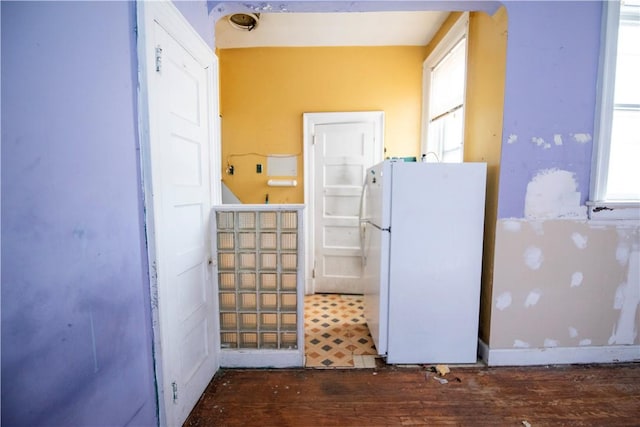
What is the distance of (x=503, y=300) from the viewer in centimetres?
213

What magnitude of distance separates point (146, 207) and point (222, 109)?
2576mm

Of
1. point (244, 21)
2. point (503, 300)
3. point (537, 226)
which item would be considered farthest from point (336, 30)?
point (503, 300)

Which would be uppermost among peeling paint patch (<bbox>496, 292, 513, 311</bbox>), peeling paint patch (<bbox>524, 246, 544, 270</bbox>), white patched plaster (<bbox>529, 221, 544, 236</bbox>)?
white patched plaster (<bbox>529, 221, 544, 236</bbox>)

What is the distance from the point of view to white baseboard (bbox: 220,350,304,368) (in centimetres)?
213

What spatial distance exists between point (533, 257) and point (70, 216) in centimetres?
266

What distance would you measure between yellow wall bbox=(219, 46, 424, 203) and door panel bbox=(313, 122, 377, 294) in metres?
0.25

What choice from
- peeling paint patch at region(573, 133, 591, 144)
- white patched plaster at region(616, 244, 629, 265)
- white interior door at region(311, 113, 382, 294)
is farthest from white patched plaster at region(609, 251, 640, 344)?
white interior door at region(311, 113, 382, 294)

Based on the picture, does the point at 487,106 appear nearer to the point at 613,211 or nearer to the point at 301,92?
the point at 613,211

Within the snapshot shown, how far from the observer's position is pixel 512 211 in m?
2.08

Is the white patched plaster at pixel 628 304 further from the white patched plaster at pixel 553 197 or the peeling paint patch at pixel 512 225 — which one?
the peeling paint patch at pixel 512 225

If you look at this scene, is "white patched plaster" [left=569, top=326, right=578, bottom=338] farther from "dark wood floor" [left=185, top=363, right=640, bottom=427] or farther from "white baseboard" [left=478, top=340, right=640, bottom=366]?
"dark wood floor" [left=185, top=363, right=640, bottom=427]

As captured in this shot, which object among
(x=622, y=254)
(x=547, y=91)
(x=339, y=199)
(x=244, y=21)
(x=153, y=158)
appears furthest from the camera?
(x=339, y=199)

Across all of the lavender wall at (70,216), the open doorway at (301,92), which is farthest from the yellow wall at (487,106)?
the lavender wall at (70,216)

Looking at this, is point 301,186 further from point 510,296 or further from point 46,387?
point 46,387
